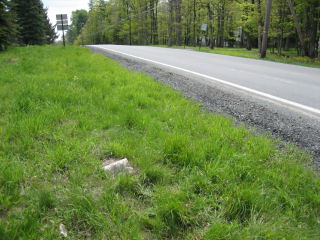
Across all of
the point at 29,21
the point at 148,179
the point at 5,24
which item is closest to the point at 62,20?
the point at 5,24

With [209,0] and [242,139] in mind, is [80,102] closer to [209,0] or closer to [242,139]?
[242,139]

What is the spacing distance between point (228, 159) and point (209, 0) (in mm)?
29953

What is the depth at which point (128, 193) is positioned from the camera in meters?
2.04

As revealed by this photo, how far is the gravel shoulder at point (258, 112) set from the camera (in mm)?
3104

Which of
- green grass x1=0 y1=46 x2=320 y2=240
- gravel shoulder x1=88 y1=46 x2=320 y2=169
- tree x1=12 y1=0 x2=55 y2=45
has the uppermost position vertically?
tree x1=12 y1=0 x2=55 y2=45

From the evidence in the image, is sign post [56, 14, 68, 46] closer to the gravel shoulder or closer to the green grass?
the gravel shoulder

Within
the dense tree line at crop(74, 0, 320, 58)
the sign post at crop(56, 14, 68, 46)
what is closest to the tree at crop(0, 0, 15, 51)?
the sign post at crop(56, 14, 68, 46)

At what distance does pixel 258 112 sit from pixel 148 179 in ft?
8.65

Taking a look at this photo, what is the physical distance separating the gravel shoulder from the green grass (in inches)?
13.8

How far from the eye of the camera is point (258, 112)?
3.95 metres

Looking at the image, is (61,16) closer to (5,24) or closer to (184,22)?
(5,24)

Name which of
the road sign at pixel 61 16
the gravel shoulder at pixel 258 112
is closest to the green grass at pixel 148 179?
the gravel shoulder at pixel 258 112

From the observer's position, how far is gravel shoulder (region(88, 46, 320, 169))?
310 cm

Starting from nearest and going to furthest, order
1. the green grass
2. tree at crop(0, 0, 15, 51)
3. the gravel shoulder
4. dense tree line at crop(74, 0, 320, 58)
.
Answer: the green grass, the gravel shoulder, tree at crop(0, 0, 15, 51), dense tree line at crop(74, 0, 320, 58)
